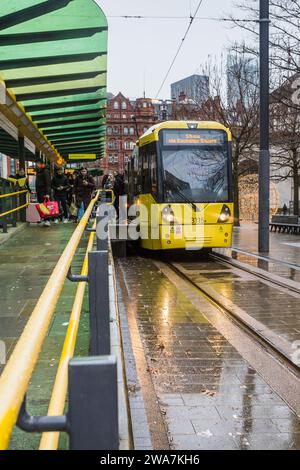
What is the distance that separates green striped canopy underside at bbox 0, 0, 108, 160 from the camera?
9.20m

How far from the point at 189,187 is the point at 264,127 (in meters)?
3.01

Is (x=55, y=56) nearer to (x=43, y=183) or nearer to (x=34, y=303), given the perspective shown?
(x=43, y=183)

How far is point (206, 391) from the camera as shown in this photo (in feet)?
16.2

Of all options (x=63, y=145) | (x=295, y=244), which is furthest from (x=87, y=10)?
(x=63, y=145)

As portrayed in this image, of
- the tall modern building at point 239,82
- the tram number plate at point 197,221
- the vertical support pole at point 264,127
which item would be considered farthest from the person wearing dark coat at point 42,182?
the tall modern building at point 239,82

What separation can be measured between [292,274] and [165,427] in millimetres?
7964

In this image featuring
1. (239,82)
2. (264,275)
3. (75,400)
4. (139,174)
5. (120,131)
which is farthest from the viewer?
(120,131)

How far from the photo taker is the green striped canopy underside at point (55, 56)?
9203 millimetres

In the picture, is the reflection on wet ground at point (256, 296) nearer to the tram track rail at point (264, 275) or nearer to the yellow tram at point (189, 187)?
the tram track rail at point (264, 275)

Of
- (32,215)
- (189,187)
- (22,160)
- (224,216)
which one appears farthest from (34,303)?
(22,160)

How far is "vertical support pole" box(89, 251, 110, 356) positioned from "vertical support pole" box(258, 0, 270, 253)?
1211cm

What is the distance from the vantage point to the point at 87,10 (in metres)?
9.54

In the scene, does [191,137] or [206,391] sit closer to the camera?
[206,391]

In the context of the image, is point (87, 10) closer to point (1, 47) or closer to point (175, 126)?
point (1, 47)
